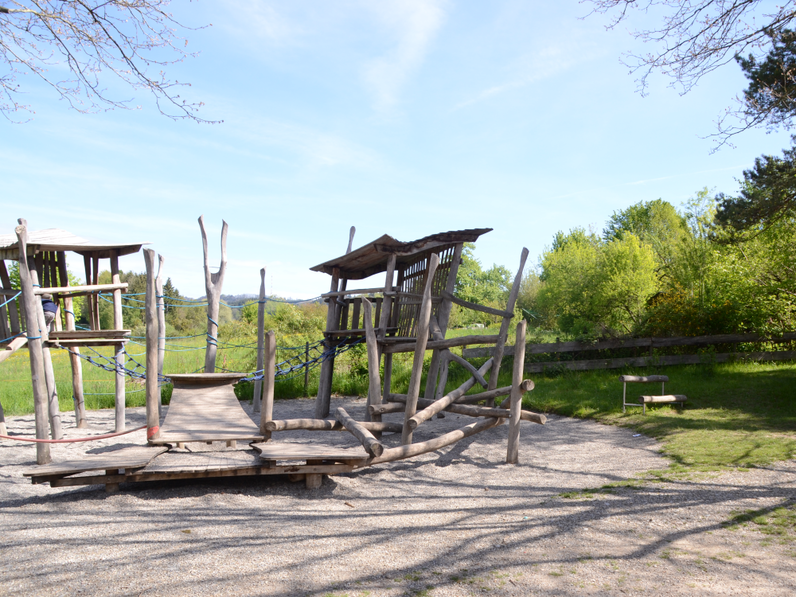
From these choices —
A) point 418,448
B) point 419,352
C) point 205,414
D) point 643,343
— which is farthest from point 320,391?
point 643,343

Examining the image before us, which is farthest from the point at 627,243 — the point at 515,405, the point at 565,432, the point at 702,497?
the point at 702,497

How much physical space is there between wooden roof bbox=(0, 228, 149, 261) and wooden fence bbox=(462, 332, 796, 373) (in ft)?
28.3

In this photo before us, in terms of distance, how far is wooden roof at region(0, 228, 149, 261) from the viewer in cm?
741

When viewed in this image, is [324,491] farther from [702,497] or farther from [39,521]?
[702,497]

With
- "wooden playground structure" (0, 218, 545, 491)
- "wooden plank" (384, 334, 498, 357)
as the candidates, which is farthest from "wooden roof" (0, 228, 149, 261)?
"wooden plank" (384, 334, 498, 357)

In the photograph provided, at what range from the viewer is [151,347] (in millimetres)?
5727

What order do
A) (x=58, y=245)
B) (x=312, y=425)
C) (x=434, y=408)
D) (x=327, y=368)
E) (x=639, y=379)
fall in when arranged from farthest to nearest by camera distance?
1. (x=327, y=368)
2. (x=639, y=379)
3. (x=58, y=245)
4. (x=434, y=408)
5. (x=312, y=425)

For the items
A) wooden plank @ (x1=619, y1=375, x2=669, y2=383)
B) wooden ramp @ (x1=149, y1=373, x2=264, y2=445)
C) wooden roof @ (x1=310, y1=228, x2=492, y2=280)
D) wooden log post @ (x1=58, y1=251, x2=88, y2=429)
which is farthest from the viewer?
wooden plank @ (x1=619, y1=375, x2=669, y2=383)

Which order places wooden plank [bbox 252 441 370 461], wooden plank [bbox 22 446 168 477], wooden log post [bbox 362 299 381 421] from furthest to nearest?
wooden log post [bbox 362 299 381 421] → wooden plank [bbox 252 441 370 461] → wooden plank [bbox 22 446 168 477]

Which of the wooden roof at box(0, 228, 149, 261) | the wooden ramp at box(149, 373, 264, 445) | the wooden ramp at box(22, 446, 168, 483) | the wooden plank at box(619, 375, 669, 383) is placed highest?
the wooden roof at box(0, 228, 149, 261)

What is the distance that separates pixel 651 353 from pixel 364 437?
33.1ft

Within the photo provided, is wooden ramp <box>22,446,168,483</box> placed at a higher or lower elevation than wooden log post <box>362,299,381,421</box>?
lower

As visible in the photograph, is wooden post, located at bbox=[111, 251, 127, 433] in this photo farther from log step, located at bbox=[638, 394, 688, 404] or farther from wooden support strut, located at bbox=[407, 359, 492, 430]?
log step, located at bbox=[638, 394, 688, 404]

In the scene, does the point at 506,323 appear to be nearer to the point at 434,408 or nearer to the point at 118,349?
the point at 434,408
